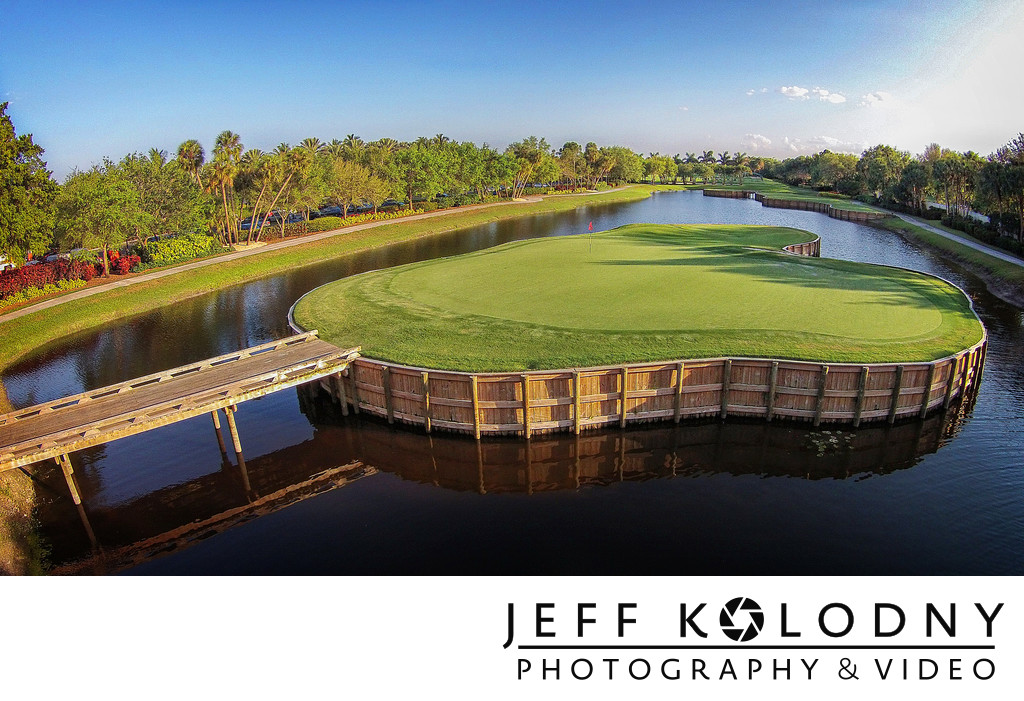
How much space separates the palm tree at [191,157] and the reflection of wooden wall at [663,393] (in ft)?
205

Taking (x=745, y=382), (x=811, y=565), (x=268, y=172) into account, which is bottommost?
(x=811, y=565)

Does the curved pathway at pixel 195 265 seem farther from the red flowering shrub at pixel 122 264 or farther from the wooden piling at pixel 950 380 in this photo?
the wooden piling at pixel 950 380

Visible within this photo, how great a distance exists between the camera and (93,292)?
48.2m

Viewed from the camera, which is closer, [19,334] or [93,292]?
[19,334]

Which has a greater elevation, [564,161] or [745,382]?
[564,161]

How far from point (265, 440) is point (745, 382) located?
20051 mm

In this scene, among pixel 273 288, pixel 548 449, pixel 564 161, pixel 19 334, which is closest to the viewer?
pixel 548 449

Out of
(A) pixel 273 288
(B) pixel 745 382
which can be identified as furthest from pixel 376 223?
(B) pixel 745 382

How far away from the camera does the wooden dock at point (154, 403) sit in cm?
1858

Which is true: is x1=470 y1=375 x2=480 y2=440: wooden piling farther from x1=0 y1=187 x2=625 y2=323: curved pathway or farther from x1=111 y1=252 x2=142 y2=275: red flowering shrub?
x1=111 y1=252 x2=142 y2=275: red flowering shrub

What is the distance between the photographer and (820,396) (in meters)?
22.9

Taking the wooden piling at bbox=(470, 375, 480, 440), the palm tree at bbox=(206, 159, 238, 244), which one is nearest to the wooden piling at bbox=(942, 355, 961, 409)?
the wooden piling at bbox=(470, 375, 480, 440)

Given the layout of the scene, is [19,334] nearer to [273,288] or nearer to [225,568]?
[273,288]
